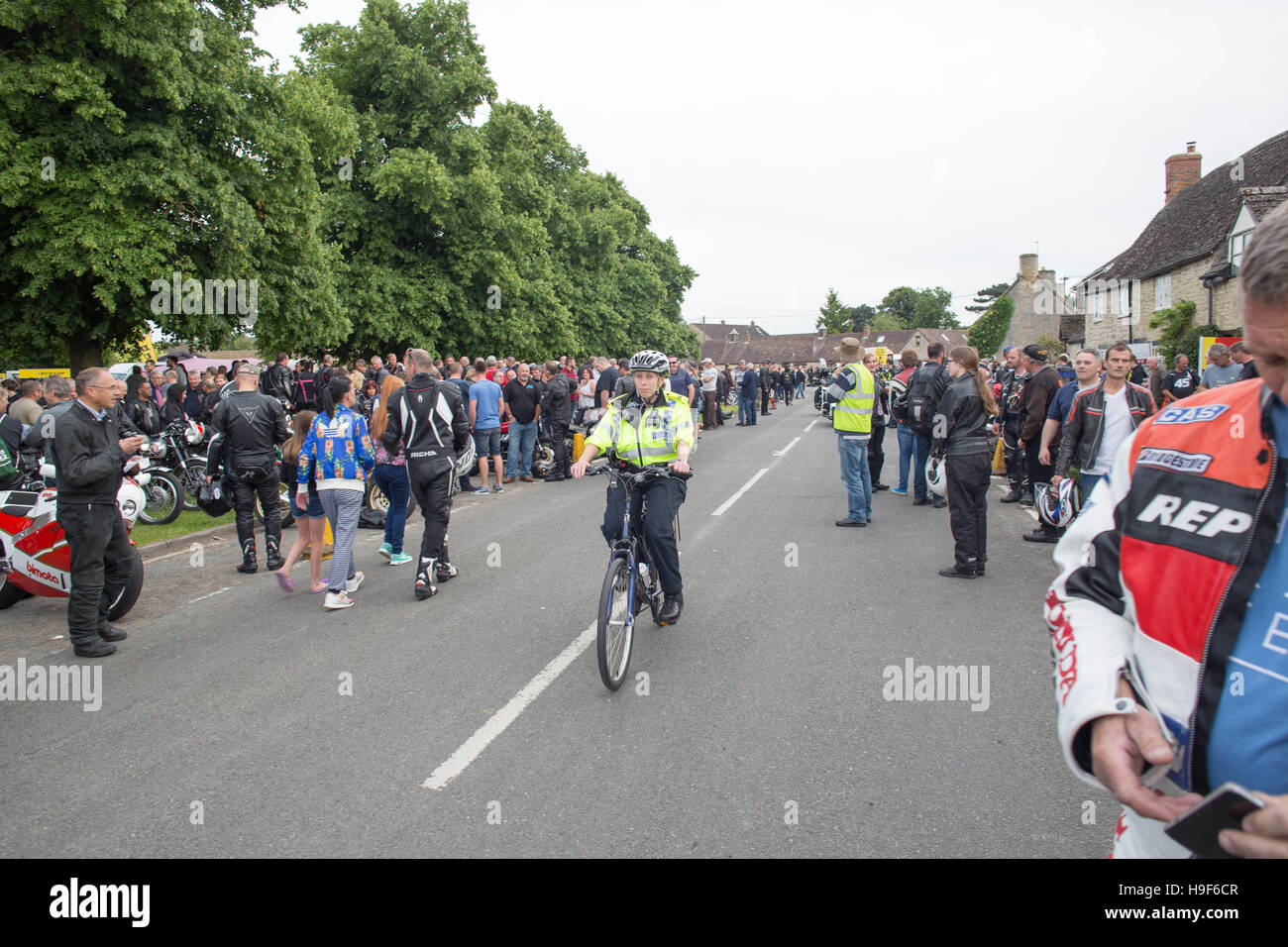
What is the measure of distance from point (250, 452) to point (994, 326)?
67316 mm

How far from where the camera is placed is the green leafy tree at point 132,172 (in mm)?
15961

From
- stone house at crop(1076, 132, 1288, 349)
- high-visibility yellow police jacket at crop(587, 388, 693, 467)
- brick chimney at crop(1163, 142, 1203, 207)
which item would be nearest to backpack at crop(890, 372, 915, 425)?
high-visibility yellow police jacket at crop(587, 388, 693, 467)

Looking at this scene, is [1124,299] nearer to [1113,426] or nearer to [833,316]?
[1113,426]

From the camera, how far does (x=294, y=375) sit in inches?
677

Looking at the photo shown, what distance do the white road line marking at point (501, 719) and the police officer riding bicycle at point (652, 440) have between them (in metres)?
0.87

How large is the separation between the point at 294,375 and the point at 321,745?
14.3 metres

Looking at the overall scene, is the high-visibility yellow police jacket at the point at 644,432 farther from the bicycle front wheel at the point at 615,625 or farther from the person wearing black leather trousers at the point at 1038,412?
the person wearing black leather trousers at the point at 1038,412

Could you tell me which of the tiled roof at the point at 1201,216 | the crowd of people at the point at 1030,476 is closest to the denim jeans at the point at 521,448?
the crowd of people at the point at 1030,476

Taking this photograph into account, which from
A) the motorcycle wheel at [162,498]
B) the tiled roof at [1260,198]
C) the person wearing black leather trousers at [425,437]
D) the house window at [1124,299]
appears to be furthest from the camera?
the house window at [1124,299]

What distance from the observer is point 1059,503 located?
808cm

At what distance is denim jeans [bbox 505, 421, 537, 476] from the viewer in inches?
634

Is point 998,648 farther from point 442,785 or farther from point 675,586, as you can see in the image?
point 442,785

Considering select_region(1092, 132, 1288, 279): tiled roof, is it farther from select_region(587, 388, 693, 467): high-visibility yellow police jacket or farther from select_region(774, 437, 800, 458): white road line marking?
select_region(587, 388, 693, 467): high-visibility yellow police jacket

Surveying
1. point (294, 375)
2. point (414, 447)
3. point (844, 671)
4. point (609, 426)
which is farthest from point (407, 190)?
point (844, 671)
